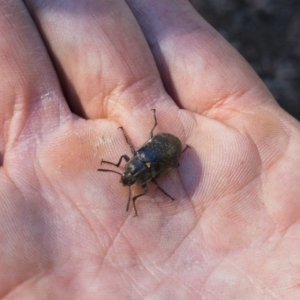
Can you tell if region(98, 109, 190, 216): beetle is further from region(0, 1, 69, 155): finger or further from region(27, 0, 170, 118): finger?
region(0, 1, 69, 155): finger

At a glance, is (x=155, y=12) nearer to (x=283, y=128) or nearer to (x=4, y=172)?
(x=283, y=128)

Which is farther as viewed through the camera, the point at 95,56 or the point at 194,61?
the point at 194,61

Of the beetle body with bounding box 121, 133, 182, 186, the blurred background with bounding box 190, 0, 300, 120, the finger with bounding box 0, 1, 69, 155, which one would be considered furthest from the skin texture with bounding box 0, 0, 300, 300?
the blurred background with bounding box 190, 0, 300, 120

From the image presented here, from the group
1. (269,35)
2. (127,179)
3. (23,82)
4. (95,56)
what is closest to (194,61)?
(95,56)

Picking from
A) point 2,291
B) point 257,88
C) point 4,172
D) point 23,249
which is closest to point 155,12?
point 257,88

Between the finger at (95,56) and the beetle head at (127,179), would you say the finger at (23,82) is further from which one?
the beetle head at (127,179)

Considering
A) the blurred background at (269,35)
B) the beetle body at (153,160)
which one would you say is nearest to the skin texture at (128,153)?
the beetle body at (153,160)

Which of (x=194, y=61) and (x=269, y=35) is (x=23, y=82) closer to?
(x=194, y=61)
